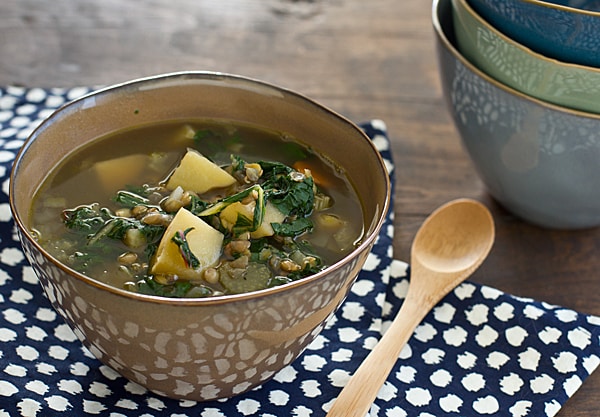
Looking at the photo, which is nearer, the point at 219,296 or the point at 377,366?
the point at 219,296

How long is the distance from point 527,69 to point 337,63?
122 centimetres

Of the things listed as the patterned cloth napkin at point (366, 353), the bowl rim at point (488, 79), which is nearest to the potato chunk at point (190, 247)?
the patterned cloth napkin at point (366, 353)

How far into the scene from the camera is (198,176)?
2061 mm

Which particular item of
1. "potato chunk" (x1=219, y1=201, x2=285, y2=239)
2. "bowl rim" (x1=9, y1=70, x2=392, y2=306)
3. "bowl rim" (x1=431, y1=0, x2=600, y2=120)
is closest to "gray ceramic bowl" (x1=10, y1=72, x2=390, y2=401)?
"bowl rim" (x1=9, y1=70, x2=392, y2=306)

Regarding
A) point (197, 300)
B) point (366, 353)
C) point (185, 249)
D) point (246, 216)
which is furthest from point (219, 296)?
point (366, 353)

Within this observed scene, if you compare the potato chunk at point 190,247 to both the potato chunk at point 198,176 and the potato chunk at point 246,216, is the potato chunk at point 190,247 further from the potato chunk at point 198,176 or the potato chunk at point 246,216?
the potato chunk at point 198,176

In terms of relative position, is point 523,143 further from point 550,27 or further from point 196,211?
point 196,211

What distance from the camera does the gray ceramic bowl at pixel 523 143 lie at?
87.9 inches

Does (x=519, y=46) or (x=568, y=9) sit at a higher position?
(x=568, y=9)

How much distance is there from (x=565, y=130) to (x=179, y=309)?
1.20m

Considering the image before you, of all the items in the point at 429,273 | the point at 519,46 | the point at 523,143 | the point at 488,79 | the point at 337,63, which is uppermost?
the point at 519,46

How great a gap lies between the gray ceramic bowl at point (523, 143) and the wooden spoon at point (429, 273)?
14 centimetres

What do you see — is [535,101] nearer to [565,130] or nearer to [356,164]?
[565,130]

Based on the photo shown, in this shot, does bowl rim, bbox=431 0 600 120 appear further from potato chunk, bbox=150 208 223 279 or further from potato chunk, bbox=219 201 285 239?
potato chunk, bbox=150 208 223 279
